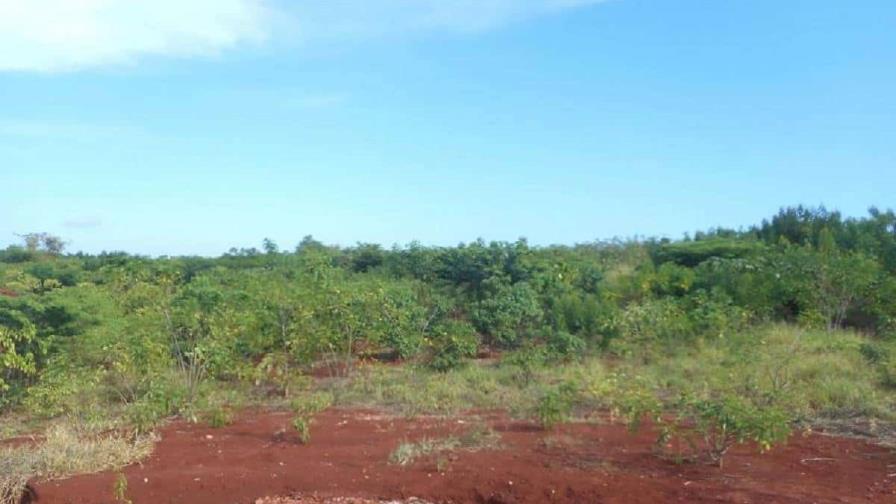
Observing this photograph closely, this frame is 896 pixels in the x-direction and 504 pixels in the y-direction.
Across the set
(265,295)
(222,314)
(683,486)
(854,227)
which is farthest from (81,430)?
(854,227)

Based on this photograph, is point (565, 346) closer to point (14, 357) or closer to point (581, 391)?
point (581, 391)

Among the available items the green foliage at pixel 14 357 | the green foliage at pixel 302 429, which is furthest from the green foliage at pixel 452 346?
the green foliage at pixel 14 357

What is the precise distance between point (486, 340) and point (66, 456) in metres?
8.40

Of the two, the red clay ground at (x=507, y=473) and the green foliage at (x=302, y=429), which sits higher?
the green foliage at (x=302, y=429)

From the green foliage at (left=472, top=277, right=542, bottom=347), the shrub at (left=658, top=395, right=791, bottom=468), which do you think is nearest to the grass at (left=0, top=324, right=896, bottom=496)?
the shrub at (left=658, top=395, right=791, bottom=468)

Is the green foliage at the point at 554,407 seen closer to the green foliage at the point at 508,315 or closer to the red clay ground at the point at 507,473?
the red clay ground at the point at 507,473

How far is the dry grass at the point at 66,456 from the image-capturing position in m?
7.80

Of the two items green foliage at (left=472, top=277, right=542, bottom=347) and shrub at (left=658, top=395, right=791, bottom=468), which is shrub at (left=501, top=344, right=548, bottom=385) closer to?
green foliage at (left=472, top=277, right=542, bottom=347)

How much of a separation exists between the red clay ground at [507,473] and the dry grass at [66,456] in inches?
7.3

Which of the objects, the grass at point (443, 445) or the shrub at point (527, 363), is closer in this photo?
the grass at point (443, 445)

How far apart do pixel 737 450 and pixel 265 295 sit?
7.28m

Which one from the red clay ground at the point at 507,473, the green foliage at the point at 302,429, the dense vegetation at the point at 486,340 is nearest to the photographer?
the red clay ground at the point at 507,473

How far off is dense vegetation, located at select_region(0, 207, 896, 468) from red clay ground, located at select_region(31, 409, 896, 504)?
0.37 m

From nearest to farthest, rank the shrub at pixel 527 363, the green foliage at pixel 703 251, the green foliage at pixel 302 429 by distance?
the green foliage at pixel 302 429
the shrub at pixel 527 363
the green foliage at pixel 703 251
